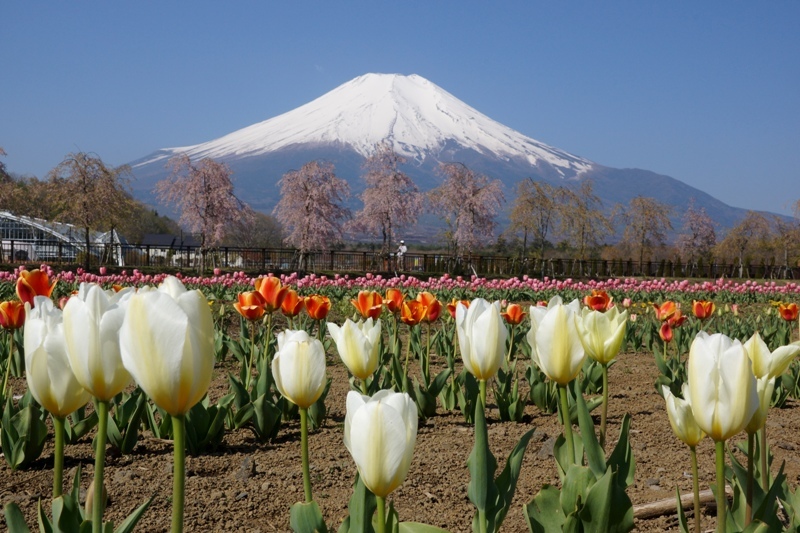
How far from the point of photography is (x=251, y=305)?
4.17 metres

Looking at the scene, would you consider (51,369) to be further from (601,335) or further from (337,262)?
(337,262)

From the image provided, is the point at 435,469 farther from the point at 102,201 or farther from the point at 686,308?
the point at 102,201

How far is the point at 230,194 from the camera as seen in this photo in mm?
40281

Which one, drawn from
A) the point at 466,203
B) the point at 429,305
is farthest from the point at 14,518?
the point at 466,203

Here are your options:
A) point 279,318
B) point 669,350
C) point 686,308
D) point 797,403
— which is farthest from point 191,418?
point 686,308

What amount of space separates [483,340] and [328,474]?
4.10 feet

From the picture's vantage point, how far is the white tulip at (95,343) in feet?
3.66

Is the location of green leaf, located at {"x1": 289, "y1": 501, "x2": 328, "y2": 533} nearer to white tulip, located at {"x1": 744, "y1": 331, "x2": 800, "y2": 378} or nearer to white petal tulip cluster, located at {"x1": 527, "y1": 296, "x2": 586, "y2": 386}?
white petal tulip cluster, located at {"x1": 527, "y1": 296, "x2": 586, "y2": 386}

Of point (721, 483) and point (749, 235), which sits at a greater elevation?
point (749, 235)

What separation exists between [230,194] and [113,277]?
91.6 feet

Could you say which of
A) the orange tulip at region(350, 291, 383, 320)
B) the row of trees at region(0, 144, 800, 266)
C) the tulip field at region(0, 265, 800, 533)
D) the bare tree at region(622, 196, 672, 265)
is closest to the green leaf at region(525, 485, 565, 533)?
the tulip field at region(0, 265, 800, 533)

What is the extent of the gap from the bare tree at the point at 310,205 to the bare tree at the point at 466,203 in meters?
6.84

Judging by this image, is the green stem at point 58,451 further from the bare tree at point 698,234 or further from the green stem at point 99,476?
the bare tree at point 698,234

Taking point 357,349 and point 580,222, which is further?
point 580,222
